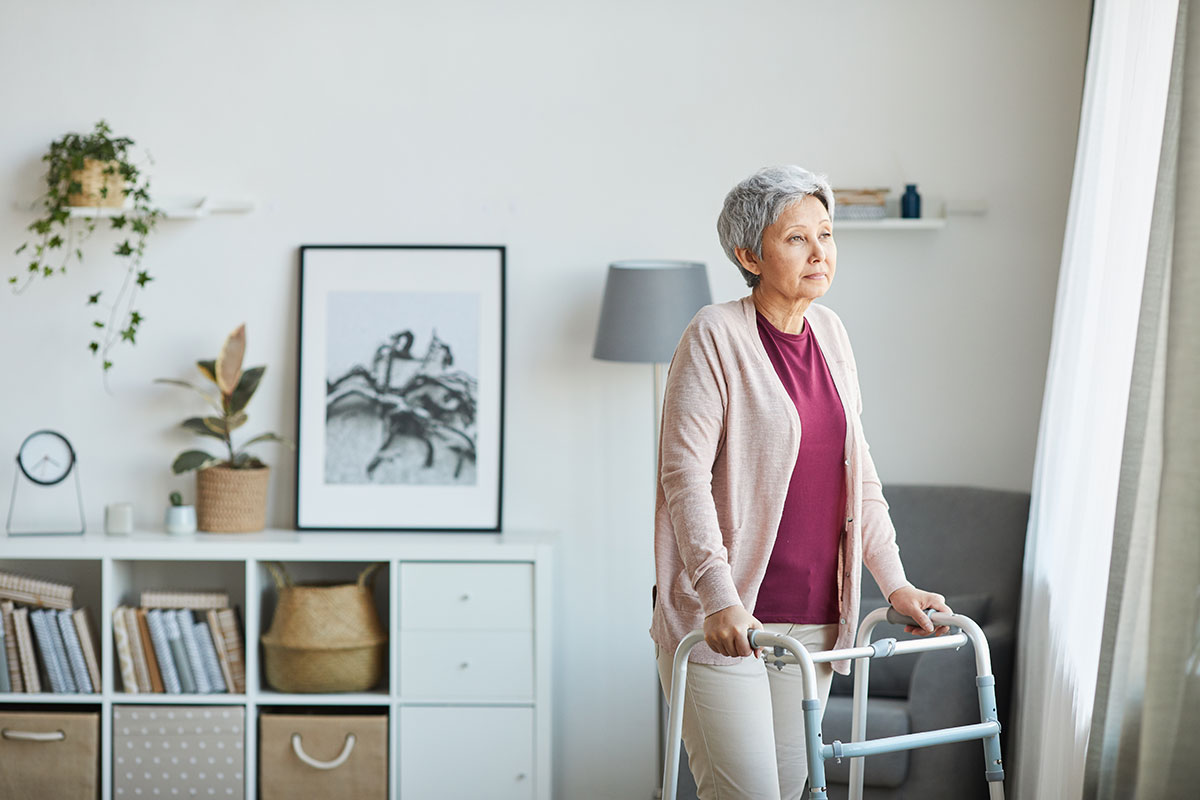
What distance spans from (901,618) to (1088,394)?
3.03 feet

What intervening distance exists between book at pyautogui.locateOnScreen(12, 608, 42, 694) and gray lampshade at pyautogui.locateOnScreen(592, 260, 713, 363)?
1767 mm

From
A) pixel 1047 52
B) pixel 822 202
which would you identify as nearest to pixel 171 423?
pixel 822 202

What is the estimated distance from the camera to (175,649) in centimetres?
317

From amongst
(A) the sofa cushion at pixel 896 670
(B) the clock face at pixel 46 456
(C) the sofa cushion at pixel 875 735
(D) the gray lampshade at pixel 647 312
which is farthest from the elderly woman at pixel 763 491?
(B) the clock face at pixel 46 456

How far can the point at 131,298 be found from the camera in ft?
11.5

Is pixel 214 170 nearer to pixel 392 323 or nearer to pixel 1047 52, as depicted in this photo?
pixel 392 323

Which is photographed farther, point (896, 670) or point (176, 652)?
point (176, 652)

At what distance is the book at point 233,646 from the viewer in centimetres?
319

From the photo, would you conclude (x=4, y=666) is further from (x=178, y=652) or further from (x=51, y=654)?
(x=178, y=652)

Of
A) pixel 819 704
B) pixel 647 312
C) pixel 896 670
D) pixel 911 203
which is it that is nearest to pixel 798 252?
pixel 819 704

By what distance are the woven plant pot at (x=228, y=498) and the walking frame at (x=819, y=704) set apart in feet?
6.33

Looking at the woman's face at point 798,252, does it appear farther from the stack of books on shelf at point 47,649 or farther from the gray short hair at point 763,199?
the stack of books on shelf at point 47,649

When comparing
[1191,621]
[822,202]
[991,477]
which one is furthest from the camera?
[991,477]

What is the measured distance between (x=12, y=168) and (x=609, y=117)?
1835mm
